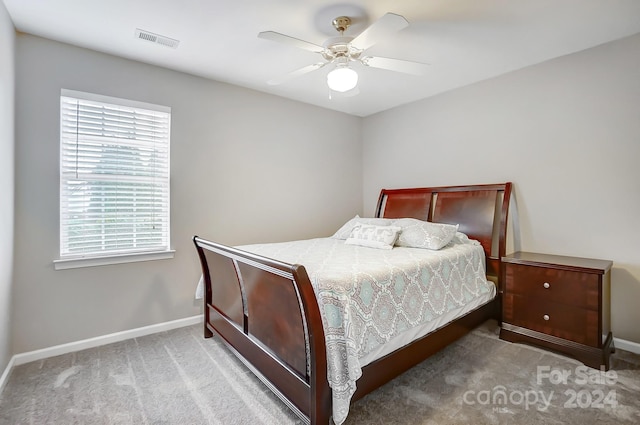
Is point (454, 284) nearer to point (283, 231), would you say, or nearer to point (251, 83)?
point (283, 231)

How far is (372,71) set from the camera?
3.19m

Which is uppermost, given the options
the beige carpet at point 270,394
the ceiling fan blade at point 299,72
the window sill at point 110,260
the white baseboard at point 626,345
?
the ceiling fan blade at point 299,72

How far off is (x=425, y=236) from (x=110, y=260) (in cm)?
293

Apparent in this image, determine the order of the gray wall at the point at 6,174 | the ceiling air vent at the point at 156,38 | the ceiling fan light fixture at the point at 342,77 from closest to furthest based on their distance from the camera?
the gray wall at the point at 6,174, the ceiling fan light fixture at the point at 342,77, the ceiling air vent at the point at 156,38

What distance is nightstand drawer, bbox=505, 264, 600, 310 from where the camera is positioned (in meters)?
2.37

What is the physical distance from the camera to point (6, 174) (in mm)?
2199

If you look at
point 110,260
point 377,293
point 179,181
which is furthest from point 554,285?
point 110,260

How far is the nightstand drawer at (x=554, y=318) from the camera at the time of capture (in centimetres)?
236

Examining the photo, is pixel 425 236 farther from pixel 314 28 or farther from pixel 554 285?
pixel 314 28

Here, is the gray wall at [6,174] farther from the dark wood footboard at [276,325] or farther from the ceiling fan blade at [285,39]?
the ceiling fan blade at [285,39]

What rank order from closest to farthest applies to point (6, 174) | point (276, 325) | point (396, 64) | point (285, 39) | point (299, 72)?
point (276, 325)
point (285, 39)
point (6, 174)
point (396, 64)
point (299, 72)

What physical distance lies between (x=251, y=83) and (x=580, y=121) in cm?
330

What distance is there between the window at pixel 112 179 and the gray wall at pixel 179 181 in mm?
85

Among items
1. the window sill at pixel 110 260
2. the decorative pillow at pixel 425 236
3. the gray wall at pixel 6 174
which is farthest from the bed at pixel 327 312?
the gray wall at pixel 6 174
